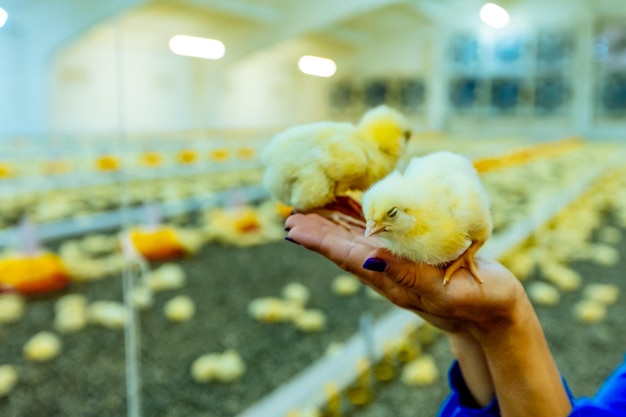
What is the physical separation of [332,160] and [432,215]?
0.53ft

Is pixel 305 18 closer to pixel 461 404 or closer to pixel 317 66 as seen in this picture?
pixel 317 66

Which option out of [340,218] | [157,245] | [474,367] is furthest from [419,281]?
[157,245]

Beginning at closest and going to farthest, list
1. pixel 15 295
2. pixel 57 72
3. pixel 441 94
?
1. pixel 15 295
2. pixel 57 72
3. pixel 441 94

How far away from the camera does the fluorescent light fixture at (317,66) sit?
262 centimetres

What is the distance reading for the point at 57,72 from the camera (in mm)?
2523

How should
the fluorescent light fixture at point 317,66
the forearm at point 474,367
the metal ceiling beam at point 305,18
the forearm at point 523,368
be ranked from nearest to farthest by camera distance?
the forearm at point 523,368, the forearm at point 474,367, the fluorescent light fixture at point 317,66, the metal ceiling beam at point 305,18

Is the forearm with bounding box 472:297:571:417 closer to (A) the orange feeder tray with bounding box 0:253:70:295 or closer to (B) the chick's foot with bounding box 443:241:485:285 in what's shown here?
(B) the chick's foot with bounding box 443:241:485:285

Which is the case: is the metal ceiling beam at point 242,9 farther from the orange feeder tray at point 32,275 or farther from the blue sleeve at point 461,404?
the blue sleeve at point 461,404

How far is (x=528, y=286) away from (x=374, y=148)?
145 centimetres

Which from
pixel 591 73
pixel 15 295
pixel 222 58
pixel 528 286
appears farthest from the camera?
pixel 591 73

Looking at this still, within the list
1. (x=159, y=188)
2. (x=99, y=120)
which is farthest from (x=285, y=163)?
(x=99, y=120)

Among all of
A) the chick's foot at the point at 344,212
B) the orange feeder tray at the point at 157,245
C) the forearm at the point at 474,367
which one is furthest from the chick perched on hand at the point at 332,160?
the orange feeder tray at the point at 157,245

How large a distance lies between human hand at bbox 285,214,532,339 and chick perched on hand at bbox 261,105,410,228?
51 mm

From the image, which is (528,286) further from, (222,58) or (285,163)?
(222,58)
